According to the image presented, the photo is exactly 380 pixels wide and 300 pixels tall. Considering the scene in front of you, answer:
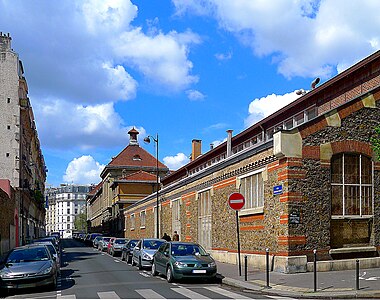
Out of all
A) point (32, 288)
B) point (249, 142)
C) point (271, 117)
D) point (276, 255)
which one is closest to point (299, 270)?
point (276, 255)

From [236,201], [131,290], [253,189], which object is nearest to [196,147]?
[253,189]

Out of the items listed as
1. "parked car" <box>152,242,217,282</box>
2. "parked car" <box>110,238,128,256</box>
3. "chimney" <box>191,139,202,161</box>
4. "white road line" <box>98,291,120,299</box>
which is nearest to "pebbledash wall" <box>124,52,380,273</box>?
"parked car" <box>152,242,217,282</box>

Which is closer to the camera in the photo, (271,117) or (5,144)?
(271,117)

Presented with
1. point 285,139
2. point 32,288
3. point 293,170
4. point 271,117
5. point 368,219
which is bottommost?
point 32,288

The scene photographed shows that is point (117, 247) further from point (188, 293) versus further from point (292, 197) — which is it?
point (188, 293)

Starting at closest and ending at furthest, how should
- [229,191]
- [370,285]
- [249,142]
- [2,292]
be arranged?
[370,285] → [2,292] → [229,191] → [249,142]

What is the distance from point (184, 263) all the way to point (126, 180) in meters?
62.8

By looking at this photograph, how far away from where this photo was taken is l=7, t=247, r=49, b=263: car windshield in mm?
17125

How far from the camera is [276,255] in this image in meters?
19.5

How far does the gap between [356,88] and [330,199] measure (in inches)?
320

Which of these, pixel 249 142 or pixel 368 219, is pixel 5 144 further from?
pixel 368 219

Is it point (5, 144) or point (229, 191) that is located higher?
point (5, 144)

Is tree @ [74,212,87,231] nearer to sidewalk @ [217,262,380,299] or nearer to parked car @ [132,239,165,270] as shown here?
parked car @ [132,239,165,270]

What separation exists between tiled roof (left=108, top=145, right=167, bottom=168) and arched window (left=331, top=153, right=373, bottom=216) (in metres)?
73.3
